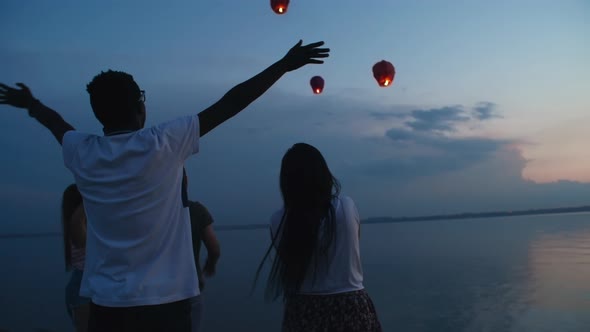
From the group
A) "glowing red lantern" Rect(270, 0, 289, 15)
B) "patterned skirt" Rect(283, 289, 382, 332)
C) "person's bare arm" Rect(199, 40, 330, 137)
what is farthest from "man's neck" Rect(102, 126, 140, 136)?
"glowing red lantern" Rect(270, 0, 289, 15)

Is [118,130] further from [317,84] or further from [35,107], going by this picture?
[317,84]

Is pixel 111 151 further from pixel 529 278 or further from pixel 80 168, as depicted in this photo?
pixel 529 278

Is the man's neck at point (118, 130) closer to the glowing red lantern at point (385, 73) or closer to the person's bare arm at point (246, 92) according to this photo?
the person's bare arm at point (246, 92)

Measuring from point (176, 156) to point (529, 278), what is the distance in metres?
19.3

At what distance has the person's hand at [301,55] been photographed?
1.81 metres

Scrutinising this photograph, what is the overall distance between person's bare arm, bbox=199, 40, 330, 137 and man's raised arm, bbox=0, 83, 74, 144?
0.74m

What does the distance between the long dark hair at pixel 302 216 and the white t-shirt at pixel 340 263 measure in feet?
0.11

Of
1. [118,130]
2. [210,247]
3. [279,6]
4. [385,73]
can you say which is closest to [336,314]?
[118,130]

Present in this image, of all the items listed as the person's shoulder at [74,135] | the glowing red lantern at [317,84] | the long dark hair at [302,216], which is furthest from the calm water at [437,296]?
the person's shoulder at [74,135]

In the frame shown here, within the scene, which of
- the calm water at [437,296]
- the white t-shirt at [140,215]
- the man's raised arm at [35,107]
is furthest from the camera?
the calm water at [437,296]

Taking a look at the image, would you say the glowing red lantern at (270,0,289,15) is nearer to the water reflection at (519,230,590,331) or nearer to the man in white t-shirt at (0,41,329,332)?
the man in white t-shirt at (0,41,329,332)

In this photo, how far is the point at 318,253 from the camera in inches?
93.1

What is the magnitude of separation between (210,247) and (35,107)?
2319mm

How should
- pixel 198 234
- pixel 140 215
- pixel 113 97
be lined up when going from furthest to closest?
Answer: pixel 198 234 → pixel 113 97 → pixel 140 215
